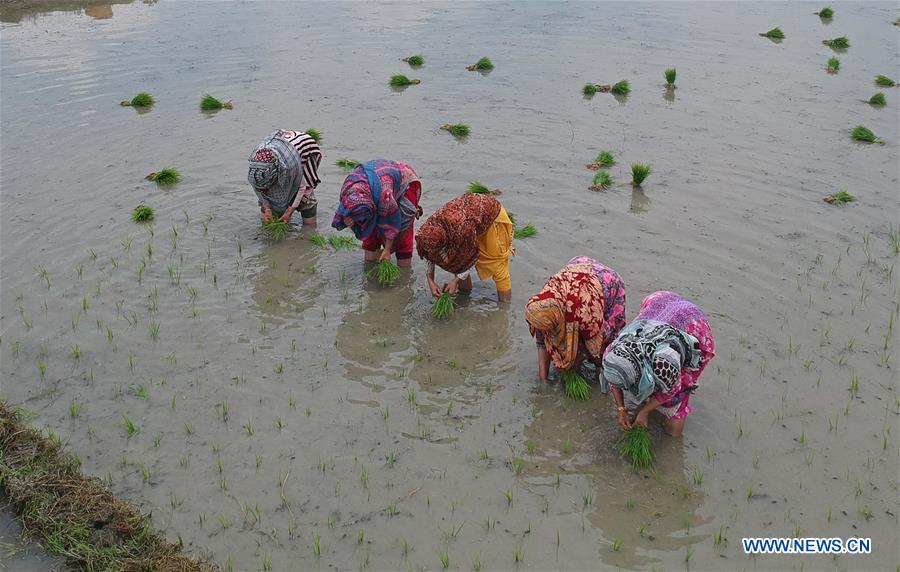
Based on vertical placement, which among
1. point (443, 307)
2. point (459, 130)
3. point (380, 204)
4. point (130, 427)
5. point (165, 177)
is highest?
point (380, 204)

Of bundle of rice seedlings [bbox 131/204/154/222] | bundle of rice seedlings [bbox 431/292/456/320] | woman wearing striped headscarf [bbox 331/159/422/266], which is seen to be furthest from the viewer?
bundle of rice seedlings [bbox 131/204/154/222]

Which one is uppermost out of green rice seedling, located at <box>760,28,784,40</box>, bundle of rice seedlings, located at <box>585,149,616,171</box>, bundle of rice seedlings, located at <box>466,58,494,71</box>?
green rice seedling, located at <box>760,28,784,40</box>

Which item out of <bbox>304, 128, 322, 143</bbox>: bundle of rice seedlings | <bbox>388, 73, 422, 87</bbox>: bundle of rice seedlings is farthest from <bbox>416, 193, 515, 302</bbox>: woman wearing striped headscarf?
<bbox>388, 73, 422, 87</bbox>: bundle of rice seedlings

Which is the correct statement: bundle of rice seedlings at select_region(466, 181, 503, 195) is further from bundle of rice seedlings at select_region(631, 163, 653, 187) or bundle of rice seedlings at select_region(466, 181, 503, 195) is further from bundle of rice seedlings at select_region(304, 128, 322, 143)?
bundle of rice seedlings at select_region(304, 128, 322, 143)

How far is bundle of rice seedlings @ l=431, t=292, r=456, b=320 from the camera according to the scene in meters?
6.88

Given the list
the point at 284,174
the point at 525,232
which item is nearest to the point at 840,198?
the point at 525,232

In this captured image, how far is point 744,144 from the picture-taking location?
10.3 m

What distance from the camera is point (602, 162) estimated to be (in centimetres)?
973

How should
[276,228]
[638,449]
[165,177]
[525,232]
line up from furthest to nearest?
[165,177] → [276,228] → [525,232] → [638,449]

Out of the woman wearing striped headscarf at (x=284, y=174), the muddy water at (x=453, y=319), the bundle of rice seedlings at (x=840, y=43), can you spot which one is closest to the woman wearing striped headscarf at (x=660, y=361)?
the muddy water at (x=453, y=319)

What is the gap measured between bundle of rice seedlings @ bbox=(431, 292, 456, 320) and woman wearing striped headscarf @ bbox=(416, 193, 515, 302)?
0.06 metres

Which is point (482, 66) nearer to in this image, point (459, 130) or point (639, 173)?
point (459, 130)

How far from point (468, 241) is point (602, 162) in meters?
3.76

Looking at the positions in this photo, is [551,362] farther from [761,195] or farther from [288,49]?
[288,49]
